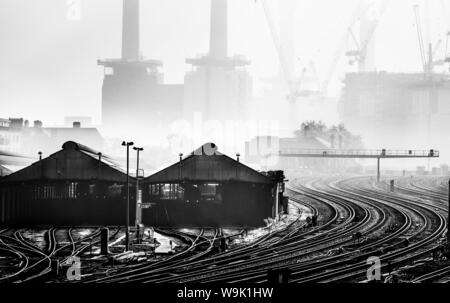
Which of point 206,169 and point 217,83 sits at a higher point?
point 217,83

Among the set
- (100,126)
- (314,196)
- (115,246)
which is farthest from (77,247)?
(100,126)

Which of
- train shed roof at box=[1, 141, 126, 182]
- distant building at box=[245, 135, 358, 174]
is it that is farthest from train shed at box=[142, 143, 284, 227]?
distant building at box=[245, 135, 358, 174]

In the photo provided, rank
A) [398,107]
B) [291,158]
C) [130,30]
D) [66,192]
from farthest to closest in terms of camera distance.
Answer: [398,107]
[130,30]
[291,158]
[66,192]

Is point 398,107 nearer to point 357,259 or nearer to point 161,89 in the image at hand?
point 161,89

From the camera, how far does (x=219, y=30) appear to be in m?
134

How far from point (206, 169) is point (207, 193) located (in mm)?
1757

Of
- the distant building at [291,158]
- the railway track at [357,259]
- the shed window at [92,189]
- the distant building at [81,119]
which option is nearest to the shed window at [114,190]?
the shed window at [92,189]

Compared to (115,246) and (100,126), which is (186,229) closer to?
(115,246)

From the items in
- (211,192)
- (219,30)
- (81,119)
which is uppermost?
(219,30)

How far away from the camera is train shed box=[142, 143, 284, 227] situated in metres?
37.0

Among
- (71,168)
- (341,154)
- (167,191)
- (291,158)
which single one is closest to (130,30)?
(291,158)

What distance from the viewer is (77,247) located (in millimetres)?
27984

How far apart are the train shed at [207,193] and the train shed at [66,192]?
2.02m

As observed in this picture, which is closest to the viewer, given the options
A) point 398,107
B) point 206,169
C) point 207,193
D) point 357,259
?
point 357,259
